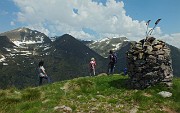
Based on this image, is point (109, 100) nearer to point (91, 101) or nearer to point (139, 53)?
point (91, 101)

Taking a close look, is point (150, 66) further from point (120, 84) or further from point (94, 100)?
point (94, 100)

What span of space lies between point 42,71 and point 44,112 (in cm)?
1549

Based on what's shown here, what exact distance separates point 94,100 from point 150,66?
6072mm

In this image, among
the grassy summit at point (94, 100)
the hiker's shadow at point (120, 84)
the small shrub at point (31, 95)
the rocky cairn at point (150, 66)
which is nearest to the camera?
the grassy summit at point (94, 100)

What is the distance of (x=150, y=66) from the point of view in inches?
1048

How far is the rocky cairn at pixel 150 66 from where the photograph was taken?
86.5ft

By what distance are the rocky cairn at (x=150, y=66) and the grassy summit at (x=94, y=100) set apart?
80 cm

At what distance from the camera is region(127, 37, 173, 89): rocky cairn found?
2638 cm

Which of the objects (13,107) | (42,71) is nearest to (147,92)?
(13,107)

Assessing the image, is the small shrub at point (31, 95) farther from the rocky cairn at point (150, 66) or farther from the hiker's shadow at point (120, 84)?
the rocky cairn at point (150, 66)

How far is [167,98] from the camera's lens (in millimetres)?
23828

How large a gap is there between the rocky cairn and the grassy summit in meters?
0.80

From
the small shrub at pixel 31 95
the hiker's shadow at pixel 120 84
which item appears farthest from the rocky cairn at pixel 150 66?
the small shrub at pixel 31 95

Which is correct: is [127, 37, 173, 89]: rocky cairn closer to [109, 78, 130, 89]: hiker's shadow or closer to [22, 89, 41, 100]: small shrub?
[109, 78, 130, 89]: hiker's shadow
